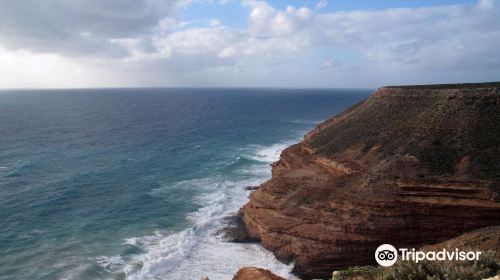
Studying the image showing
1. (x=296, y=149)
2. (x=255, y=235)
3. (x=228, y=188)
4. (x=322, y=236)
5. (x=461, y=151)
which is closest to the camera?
(x=322, y=236)

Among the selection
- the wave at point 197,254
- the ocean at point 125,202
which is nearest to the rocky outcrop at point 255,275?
the wave at point 197,254

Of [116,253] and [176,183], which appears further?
[176,183]

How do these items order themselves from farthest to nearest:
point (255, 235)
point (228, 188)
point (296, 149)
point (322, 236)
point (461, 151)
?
point (228, 188) → point (296, 149) → point (255, 235) → point (461, 151) → point (322, 236)

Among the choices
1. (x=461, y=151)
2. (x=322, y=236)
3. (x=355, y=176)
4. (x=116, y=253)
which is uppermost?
(x=461, y=151)

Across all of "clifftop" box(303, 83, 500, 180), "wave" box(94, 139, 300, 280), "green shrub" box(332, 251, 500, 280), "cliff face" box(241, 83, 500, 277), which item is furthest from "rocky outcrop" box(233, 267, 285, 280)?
"clifftop" box(303, 83, 500, 180)

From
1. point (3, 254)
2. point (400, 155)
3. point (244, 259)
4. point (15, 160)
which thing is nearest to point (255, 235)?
point (244, 259)

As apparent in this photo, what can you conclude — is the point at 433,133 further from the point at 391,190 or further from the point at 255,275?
the point at 255,275

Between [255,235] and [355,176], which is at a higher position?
[355,176]

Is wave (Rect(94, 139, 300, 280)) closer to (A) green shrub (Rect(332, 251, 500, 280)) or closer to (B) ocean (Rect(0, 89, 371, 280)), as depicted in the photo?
(B) ocean (Rect(0, 89, 371, 280))

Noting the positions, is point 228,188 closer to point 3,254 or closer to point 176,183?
point 176,183
